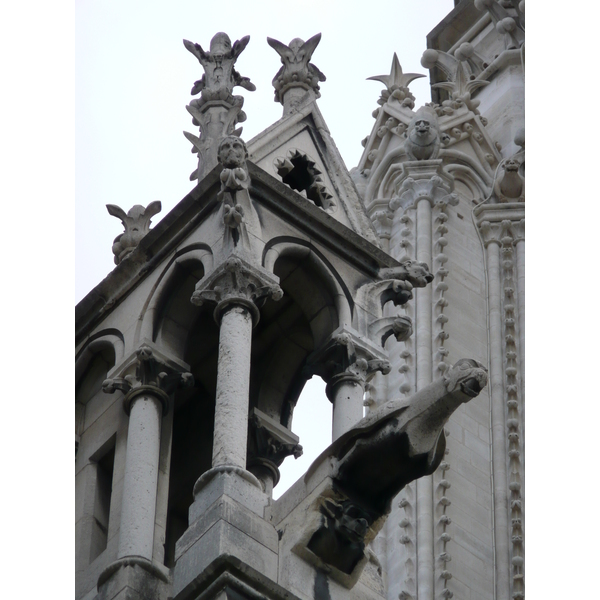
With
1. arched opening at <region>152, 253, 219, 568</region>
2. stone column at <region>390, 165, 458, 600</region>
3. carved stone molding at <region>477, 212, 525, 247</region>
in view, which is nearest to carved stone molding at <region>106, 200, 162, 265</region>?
arched opening at <region>152, 253, 219, 568</region>

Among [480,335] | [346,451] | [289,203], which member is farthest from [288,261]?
[480,335]

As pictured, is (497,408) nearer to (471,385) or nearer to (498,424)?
(498,424)

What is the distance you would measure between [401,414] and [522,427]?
260 inches

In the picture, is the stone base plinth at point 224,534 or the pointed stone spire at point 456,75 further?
the pointed stone spire at point 456,75

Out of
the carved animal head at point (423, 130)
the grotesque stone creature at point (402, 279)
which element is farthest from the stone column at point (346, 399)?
the carved animal head at point (423, 130)

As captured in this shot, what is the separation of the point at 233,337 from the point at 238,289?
0.34 metres

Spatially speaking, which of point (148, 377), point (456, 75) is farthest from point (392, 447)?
point (456, 75)

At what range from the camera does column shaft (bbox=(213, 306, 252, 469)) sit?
40.6ft

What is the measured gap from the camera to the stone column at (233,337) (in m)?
12.4

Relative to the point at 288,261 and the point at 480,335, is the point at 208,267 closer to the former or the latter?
the point at 288,261

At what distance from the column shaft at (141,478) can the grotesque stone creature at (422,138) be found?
306 inches

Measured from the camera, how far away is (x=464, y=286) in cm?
1961

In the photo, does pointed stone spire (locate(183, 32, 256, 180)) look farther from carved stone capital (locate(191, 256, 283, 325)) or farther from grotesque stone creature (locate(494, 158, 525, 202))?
grotesque stone creature (locate(494, 158, 525, 202))

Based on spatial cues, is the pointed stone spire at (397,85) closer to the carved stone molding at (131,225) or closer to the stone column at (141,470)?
the carved stone molding at (131,225)
